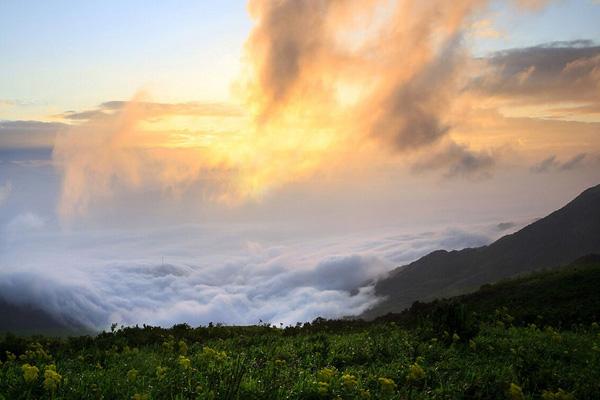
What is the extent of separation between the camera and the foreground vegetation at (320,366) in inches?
298

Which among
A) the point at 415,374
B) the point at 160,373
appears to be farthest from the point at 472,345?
the point at 160,373

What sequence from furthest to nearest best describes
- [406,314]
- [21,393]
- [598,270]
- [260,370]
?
→ 1. [598,270]
2. [406,314]
3. [260,370]
4. [21,393]

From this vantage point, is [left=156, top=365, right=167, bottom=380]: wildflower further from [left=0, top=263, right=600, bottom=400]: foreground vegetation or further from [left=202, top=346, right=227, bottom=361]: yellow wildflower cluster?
[left=202, top=346, right=227, bottom=361]: yellow wildflower cluster

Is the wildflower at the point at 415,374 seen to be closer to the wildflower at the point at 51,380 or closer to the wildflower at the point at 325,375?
the wildflower at the point at 325,375

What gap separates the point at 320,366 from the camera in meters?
10.8

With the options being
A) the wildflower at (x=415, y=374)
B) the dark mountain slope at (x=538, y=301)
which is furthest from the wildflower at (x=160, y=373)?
the dark mountain slope at (x=538, y=301)

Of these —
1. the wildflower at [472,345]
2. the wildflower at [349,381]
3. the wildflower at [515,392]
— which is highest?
the wildflower at [349,381]

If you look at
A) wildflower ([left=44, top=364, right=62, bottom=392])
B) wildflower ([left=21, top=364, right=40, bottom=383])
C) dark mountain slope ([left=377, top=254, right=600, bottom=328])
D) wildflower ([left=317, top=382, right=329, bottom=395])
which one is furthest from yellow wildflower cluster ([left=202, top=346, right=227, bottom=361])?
dark mountain slope ([left=377, top=254, right=600, bottom=328])

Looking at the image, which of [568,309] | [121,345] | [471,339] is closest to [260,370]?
[471,339]

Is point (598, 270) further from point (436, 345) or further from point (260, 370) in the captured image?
point (260, 370)

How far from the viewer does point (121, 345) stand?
15.0 metres

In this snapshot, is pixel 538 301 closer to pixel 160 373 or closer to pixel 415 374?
pixel 415 374

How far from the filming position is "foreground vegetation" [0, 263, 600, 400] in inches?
298

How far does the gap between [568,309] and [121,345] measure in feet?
62.2
